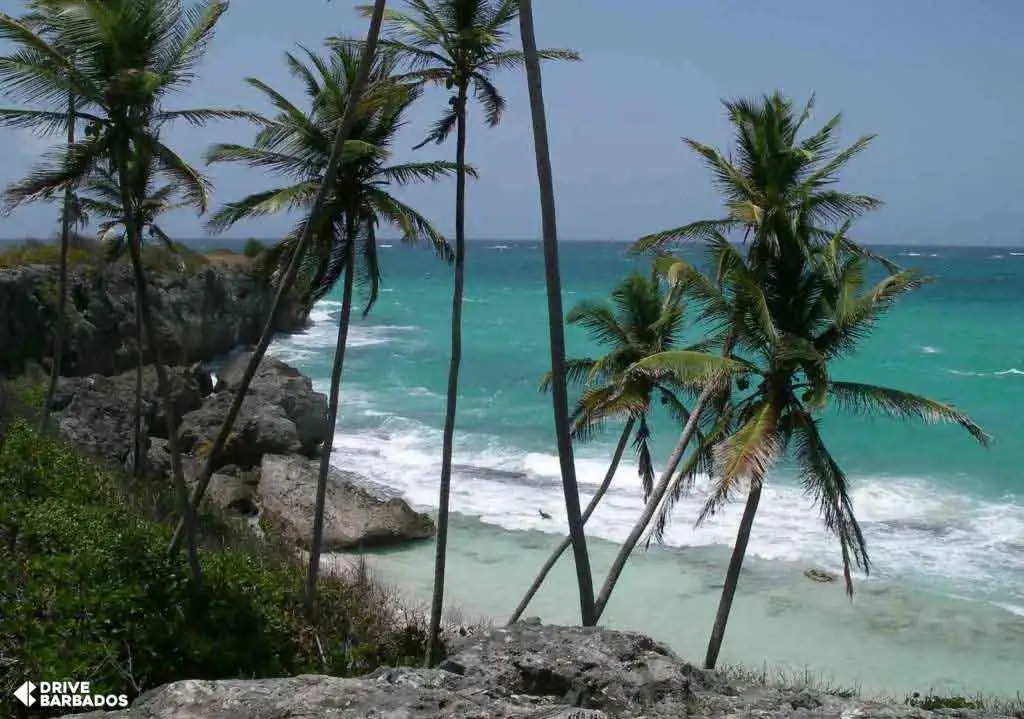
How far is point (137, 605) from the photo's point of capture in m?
11.7

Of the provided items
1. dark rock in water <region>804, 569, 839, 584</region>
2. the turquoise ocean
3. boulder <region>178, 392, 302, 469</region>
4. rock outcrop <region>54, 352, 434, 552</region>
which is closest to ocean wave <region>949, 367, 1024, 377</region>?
the turquoise ocean

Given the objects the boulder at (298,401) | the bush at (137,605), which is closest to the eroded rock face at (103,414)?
the boulder at (298,401)

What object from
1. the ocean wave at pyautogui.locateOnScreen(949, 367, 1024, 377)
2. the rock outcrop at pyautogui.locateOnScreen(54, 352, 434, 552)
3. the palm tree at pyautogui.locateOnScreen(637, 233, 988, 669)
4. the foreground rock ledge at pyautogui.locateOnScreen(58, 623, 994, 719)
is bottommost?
the rock outcrop at pyautogui.locateOnScreen(54, 352, 434, 552)

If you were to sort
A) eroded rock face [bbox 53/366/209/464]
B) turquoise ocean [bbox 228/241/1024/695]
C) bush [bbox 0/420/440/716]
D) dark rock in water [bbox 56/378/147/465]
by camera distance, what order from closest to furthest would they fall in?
bush [bbox 0/420/440/716], turquoise ocean [bbox 228/241/1024/695], dark rock in water [bbox 56/378/147/465], eroded rock face [bbox 53/366/209/464]

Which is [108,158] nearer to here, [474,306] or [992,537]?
[992,537]

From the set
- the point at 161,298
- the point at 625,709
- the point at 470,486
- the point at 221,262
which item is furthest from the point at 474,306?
the point at 625,709

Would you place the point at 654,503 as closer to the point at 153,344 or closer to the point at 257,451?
the point at 153,344

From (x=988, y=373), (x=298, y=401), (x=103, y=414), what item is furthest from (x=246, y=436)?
(x=988, y=373)

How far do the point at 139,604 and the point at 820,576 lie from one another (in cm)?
1533

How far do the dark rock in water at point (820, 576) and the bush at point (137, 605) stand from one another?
973cm

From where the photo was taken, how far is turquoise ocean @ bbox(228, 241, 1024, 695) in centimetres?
1839

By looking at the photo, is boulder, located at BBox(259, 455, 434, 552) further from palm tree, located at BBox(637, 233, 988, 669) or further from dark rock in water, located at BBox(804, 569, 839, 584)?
palm tree, located at BBox(637, 233, 988, 669)

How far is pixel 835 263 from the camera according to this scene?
12.6m

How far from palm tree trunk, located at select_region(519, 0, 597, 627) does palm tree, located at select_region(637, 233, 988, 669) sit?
1960 mm
